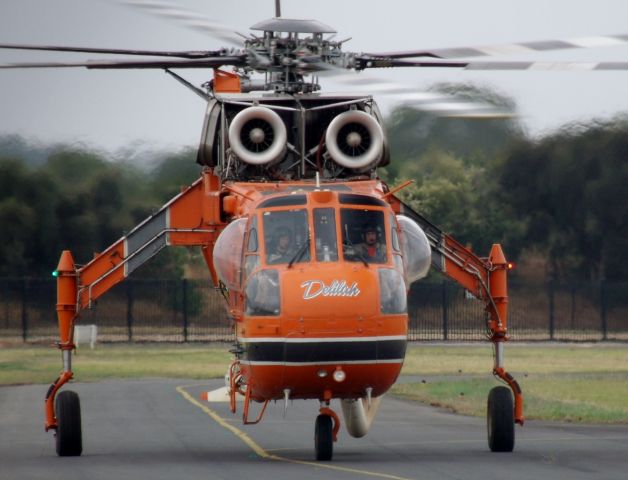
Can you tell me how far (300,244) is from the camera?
19016 mm

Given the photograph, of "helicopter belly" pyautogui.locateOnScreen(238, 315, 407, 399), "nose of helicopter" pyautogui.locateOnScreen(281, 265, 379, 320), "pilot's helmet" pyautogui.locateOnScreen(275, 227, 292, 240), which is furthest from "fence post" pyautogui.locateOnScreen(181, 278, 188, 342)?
"nose of helicopter" pyautogui.locateOnScreen(281, 265, 379, 320)

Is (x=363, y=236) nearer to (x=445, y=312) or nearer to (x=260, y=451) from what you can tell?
(x=260, y=451)

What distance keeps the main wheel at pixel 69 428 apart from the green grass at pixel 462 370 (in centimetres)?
934

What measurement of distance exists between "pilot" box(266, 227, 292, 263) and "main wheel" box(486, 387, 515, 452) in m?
3.91

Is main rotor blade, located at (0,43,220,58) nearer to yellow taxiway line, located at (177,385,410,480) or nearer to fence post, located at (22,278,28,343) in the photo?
yellow taxiway line, located at (177,385,410,480)

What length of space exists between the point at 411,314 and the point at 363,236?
123 ft

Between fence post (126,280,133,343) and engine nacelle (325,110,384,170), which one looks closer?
engine nacelle (325,110,384,170)

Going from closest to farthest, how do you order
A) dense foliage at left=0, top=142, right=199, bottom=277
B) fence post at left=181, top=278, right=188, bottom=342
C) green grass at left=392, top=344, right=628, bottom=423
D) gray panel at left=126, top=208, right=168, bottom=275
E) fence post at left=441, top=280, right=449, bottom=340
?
1. gray panel at left=126, top=208, right=168, bottom=275
2. green grass at left=392, top=344, right=628, bottom=423
3. dense foliage at left=0, top=142, right=199, bottom=277
4. fence post at left=181, top=278, right=188, bottom=342
5. fence post at left=441, top=280, right=449, bottom=340

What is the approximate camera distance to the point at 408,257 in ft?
66.1

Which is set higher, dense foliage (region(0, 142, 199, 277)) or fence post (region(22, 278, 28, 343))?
dense foliage (region(0, 142, 199, 277))

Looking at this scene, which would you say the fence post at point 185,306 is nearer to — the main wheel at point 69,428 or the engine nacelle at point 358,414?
the main wheel at point 69,428

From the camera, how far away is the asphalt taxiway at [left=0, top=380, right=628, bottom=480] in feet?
59.7

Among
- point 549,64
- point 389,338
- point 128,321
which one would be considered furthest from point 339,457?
point 128,321

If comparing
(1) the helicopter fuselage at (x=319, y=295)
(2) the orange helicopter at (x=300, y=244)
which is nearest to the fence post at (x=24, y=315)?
(2) the orange helicopter at (x=300, y=244)
